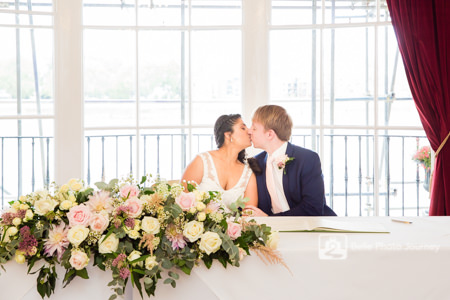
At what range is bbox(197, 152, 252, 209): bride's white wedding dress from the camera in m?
3.01

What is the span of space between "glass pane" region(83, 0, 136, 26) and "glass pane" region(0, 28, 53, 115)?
0.31m

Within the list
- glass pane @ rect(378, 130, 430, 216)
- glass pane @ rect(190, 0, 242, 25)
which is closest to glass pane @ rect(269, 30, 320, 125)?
glass pane @ rect(190, 0, 242, 25)

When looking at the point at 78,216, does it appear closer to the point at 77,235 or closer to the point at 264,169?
the point at 77,235

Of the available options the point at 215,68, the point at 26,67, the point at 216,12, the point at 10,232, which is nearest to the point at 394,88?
the point at 215,68

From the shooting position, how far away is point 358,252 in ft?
5.99

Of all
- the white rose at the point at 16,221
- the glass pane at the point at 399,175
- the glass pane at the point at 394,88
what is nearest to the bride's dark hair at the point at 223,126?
the white rose at the point at 16,221

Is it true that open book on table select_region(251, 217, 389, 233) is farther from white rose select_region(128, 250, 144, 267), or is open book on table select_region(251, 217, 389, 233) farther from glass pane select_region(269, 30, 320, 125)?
glass pane select_region(269, 30, 320, 125)

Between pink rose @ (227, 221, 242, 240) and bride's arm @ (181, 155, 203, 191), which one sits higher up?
bride's arm @ (181, 155, 203, 191)

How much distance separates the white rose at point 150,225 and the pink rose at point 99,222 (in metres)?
0.11

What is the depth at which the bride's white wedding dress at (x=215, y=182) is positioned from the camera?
3008 mm

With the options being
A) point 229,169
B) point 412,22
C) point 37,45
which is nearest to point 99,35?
point 37,45

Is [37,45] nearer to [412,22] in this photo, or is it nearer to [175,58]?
[175,58]

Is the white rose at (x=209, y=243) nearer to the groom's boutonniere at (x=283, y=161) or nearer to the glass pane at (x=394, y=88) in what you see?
the groom's boutonniere at (x=283, y=161)

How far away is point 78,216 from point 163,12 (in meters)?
2.56
